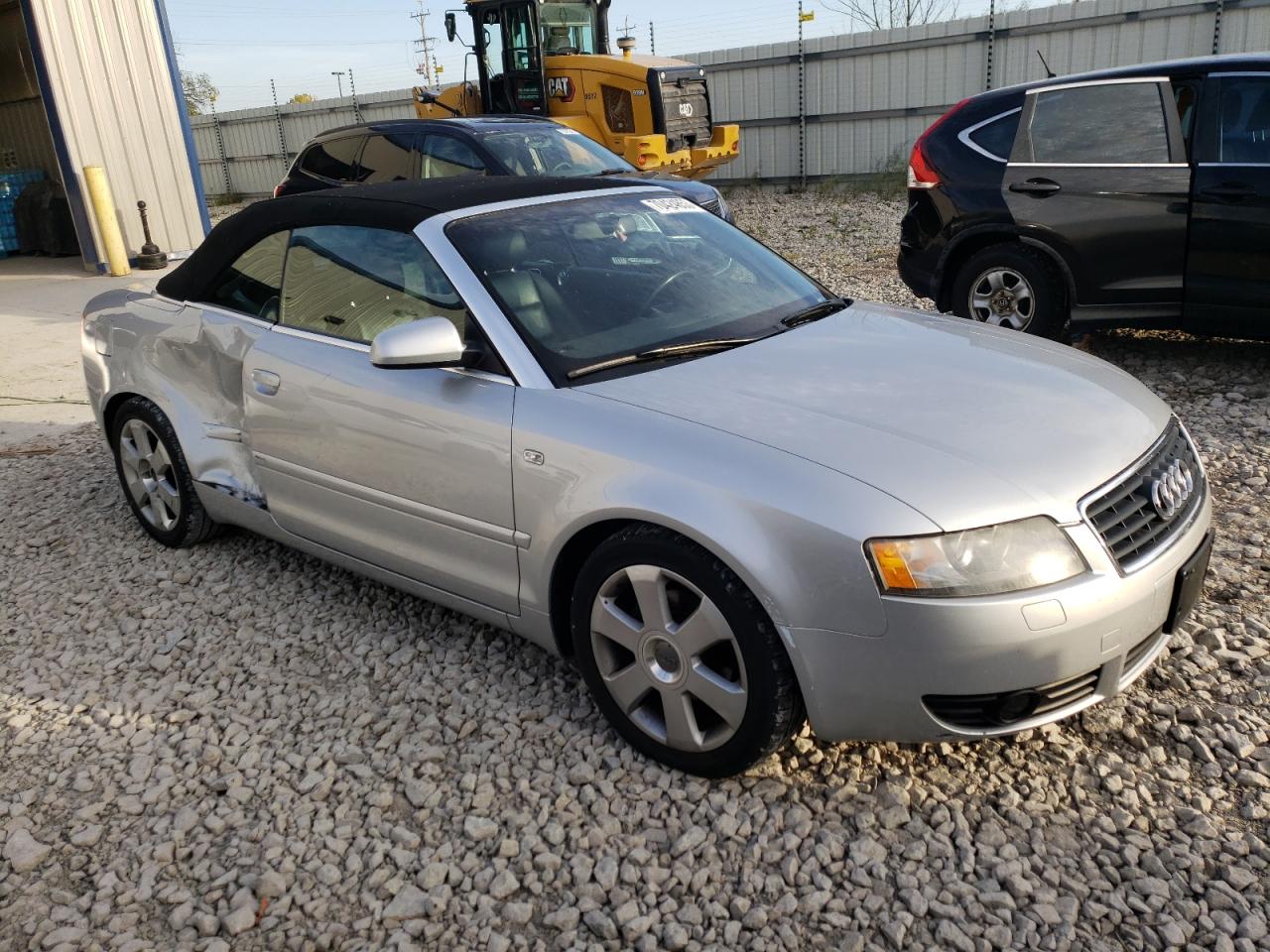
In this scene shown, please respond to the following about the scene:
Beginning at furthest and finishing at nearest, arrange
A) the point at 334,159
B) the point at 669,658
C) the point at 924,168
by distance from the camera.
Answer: the point at 334,159 < the point at 924,168 < the point at 669,658

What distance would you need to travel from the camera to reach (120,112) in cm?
1241

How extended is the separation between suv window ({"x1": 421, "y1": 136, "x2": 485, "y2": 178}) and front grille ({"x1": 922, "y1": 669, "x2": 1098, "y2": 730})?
7265 millimetres

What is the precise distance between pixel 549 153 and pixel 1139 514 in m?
7.52

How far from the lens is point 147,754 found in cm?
314

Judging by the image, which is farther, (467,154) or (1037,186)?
(467,154)

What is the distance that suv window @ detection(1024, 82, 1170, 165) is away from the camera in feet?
19.4

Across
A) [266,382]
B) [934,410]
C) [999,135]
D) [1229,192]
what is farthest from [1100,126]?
[266,382]

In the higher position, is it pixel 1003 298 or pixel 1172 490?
pixel 1172 490

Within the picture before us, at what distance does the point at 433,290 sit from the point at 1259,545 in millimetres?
3184

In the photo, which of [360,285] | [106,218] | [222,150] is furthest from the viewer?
[222,150]

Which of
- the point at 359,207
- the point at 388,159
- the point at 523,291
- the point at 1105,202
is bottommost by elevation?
the point at 1105,202

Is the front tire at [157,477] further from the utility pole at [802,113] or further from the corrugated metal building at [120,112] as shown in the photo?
the utility pole at [802,113]

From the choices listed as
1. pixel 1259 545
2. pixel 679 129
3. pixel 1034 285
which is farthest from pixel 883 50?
pixel 1259 545

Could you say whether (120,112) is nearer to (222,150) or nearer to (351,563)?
(351,563)
